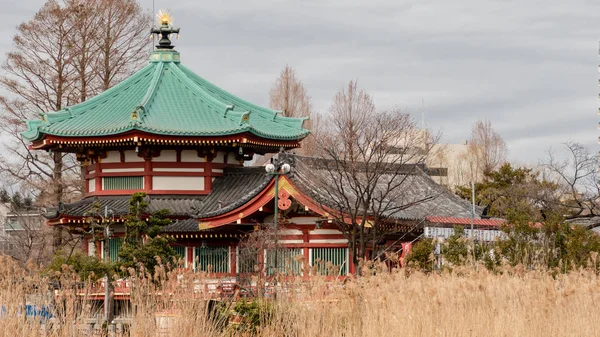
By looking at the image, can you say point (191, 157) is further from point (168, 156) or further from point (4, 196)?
point (4, 196)

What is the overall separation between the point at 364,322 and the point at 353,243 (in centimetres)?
995

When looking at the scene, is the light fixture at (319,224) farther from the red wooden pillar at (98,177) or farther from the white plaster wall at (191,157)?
the red wooden pillar at (98,177)

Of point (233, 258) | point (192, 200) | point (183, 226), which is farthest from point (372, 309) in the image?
point (192, 200)

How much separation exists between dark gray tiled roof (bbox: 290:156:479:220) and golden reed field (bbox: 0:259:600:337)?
959 centimetres

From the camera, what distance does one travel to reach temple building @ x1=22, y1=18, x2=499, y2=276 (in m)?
22.0

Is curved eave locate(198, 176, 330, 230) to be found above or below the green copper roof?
below

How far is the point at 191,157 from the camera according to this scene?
24641 mm

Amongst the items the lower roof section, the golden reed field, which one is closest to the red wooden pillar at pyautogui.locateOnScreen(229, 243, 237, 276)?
the lower roof section

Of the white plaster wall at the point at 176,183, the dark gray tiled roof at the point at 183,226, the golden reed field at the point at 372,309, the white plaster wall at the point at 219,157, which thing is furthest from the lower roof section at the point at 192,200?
the golden reed field at the point at 372,309

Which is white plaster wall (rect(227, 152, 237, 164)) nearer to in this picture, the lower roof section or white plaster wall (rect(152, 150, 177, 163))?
the lower roof section

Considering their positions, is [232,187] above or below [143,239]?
above

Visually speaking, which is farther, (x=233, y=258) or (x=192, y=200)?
(x=192, y=200)

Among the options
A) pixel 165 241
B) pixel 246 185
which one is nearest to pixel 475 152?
pixel 246 185

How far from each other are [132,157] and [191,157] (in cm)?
141
